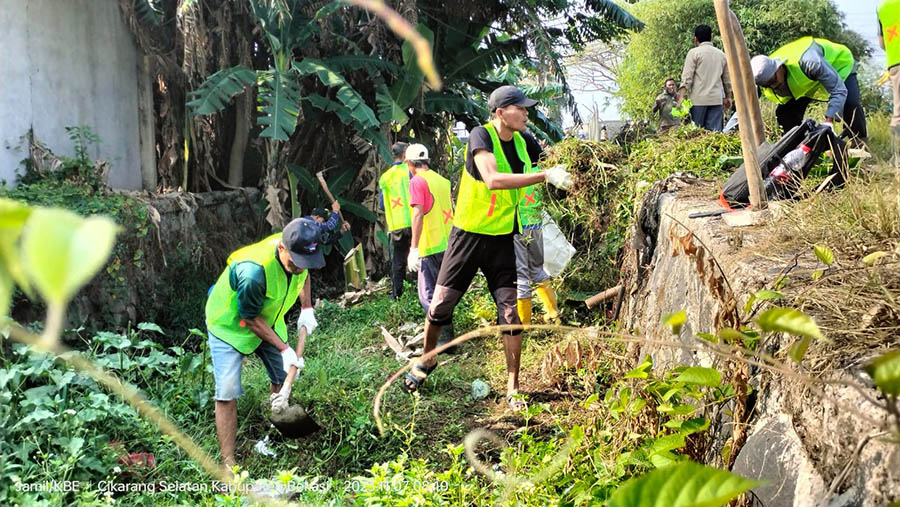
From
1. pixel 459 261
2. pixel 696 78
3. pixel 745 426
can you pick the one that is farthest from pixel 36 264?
pixel 696 78

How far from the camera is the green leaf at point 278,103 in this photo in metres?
9.00

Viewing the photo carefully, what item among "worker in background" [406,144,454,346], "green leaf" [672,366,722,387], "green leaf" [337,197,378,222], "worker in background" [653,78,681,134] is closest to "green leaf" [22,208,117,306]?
"green leaf" [672,366,722,387]

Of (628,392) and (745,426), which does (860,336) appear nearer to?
(745,426)

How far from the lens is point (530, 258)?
5.93 metres

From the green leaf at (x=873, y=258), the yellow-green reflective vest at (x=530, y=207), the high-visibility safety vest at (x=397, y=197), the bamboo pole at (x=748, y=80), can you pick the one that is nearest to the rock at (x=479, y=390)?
the yellow-green reflective vest at (x=530, y=207)

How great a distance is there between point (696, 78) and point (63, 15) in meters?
6.82

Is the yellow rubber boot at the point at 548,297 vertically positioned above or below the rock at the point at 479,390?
above

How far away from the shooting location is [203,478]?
4.07 m

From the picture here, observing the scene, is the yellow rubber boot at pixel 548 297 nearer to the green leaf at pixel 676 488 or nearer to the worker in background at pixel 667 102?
the worker in background at pixel 667 102

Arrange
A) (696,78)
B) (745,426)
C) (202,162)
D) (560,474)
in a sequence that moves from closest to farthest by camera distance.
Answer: (745,426) < (560,474) < (696,78) < (202,162)

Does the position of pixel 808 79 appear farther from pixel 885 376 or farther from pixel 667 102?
pixel 885 376

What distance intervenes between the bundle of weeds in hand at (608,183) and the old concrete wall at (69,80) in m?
5.28

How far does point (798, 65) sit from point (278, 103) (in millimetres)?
5968

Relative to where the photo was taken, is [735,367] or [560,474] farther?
[560,474]
